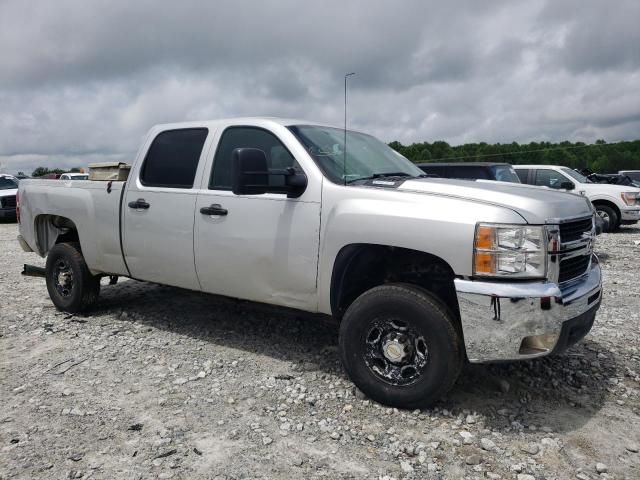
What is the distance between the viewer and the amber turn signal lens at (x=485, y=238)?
309cm

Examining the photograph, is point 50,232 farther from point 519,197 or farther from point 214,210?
point 519,197

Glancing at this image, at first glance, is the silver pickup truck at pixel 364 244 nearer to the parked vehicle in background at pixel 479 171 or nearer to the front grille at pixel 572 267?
the front grille at pixel 572 267

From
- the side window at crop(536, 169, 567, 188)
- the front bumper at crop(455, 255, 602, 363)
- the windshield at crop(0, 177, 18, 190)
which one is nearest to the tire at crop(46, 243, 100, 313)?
the front bumper at crop(455, 255, 602, 363)

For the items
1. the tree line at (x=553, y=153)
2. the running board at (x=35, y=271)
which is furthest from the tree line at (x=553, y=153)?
the running board at (x=35, y=271)

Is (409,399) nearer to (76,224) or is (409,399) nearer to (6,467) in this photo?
(6,467)

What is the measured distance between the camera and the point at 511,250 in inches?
121

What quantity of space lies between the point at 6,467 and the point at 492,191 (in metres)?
3.25

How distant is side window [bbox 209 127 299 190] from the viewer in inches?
163

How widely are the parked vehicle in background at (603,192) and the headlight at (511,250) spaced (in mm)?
11096

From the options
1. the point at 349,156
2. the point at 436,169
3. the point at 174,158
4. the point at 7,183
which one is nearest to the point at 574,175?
the point at 436,169

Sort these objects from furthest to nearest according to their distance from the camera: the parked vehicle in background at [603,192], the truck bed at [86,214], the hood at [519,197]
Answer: the parked vehicle in background at [603,192]
the truck bed at [86,214]
the hood at [519,197]

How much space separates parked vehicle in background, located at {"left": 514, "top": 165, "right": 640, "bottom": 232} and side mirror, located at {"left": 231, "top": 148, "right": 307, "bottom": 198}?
36.5ft

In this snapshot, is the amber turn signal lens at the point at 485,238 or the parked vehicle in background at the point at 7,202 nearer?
the amber turn signal lens at the point at 485,238

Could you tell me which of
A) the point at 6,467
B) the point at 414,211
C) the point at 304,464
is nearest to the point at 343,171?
the point at 414,211
